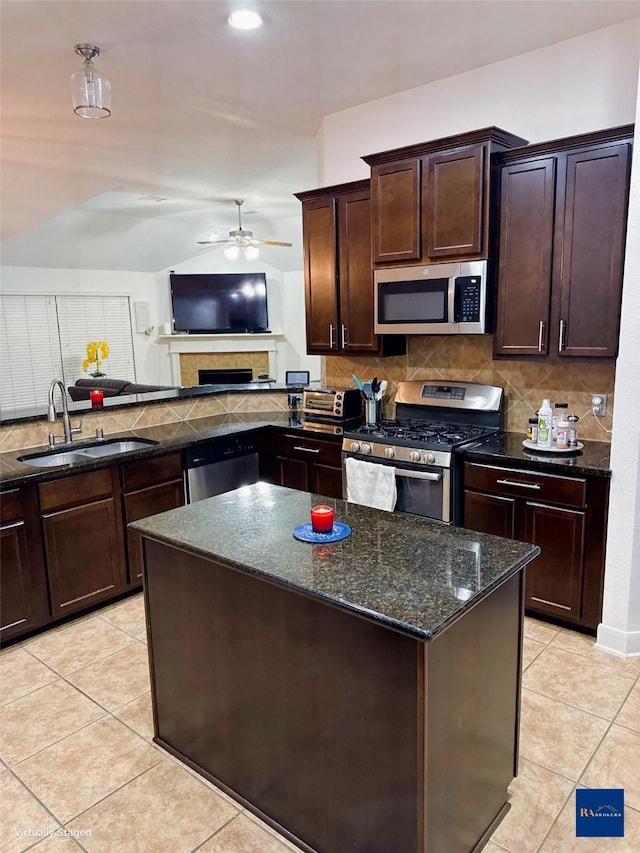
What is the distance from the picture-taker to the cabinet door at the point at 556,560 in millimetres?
2834

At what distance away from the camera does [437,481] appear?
321 centimetres

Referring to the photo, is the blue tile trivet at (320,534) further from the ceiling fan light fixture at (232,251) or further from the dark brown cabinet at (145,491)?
the ceiling fan light fixture at (232,251)

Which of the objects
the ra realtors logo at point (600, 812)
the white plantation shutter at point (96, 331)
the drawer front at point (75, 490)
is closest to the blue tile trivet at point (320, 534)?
the ra realtors logo at point (600, 812)

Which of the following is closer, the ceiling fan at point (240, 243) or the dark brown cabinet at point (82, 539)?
the dark brown cabinet at point (82, 539)

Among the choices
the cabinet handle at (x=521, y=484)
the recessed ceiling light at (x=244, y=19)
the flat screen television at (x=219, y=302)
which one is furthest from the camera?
the flat screen television at (x=219, y=302)

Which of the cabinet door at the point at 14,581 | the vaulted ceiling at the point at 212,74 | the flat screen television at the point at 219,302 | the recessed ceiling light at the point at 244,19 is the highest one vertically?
the vaulted ceiling at the point at 212,74

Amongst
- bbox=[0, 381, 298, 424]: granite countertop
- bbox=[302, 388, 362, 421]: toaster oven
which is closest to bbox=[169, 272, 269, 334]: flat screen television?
bbox=[0, 381, 298, 424]: granite countertop

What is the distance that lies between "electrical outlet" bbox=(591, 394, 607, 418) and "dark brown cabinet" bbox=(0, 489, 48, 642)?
3023 mm

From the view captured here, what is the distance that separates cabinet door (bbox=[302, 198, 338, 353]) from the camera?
13.0 feet

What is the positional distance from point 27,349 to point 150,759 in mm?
7332

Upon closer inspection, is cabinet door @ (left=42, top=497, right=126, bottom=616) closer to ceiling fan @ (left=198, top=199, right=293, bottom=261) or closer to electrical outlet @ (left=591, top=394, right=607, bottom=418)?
electrical outlet @ (left=591, top=394, right=607, bottom=418)

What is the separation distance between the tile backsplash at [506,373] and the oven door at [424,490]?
70cm

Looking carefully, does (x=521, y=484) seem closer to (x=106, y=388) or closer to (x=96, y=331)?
(x=106, y=388)

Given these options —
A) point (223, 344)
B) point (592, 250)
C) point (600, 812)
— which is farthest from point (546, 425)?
point (223, 344)
